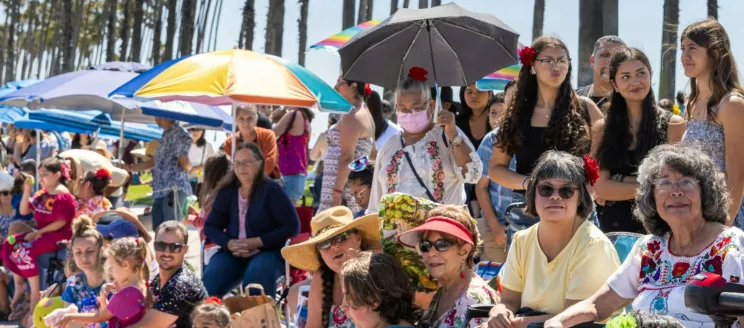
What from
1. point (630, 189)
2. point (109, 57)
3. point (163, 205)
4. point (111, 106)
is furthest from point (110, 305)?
point (109, 57)

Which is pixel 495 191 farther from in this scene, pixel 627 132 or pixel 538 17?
pixel 538 17

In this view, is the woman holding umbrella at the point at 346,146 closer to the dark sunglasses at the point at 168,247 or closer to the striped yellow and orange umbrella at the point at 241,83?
the striped yellow and orange umbrella at the point at 241,83

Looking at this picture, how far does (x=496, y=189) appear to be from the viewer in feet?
21.7

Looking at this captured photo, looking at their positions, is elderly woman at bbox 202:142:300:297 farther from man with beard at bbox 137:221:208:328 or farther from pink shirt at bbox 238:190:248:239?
man with beard at bbox 137:221:208:328

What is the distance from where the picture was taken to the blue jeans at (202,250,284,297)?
7039mm

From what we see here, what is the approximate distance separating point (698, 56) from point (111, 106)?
1012 centimetres

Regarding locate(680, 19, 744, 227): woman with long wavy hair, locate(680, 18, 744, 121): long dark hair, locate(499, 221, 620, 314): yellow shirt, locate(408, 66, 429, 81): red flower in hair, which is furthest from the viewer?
locate(408, 66, 429, 81): red flower in hair

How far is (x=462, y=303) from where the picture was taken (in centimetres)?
437

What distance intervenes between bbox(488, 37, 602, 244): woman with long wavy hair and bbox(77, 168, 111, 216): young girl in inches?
201

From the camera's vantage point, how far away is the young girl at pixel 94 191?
375 inches

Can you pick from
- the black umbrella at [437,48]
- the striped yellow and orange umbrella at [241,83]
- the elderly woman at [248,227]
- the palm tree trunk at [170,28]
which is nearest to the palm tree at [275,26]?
the palm tree trunk at [170,28]

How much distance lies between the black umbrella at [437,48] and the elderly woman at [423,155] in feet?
2.55

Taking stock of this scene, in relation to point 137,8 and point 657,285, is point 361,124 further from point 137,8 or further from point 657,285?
point 137,8

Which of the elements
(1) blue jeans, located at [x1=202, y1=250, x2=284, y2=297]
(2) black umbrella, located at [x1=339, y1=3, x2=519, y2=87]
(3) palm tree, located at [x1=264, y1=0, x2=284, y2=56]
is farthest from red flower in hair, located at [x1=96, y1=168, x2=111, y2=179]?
(3) palm tree, located at [x1=264, y1=0, x2=284, y2=56]
